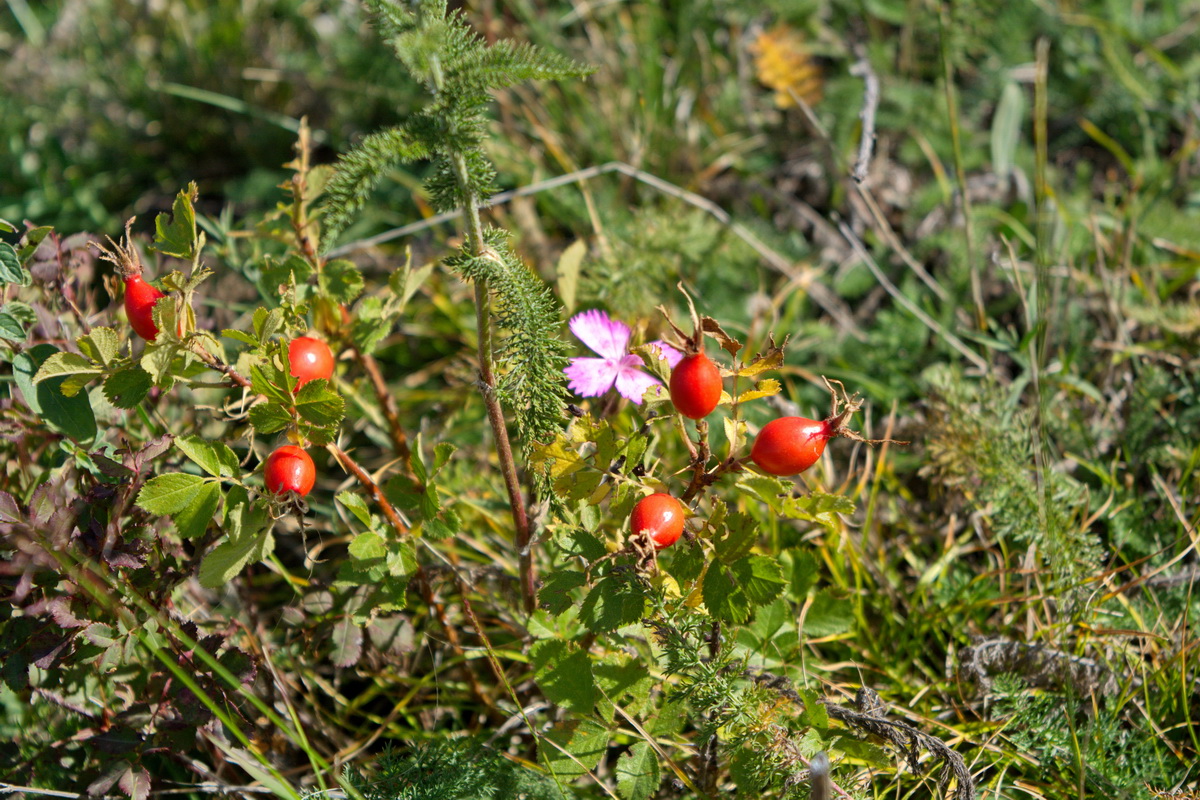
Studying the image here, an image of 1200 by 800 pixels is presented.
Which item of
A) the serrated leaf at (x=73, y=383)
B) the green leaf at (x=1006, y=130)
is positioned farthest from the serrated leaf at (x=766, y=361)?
the green leaf at (x=1006, y=130)

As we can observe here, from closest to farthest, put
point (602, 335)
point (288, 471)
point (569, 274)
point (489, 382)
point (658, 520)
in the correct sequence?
1. point (658, 520)
2. point (288, 471)
3. point (489, 382)
4. point (602, 335)
5. point (569, 274)

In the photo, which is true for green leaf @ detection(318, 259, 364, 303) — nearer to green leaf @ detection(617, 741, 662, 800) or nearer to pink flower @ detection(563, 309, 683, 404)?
pink flower @ detection(563, 309, 683, 404)

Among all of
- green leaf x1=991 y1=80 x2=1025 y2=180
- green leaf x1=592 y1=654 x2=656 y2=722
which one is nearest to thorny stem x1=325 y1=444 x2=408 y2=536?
green leaf x1=592 y1=654 x2=656 y2=722

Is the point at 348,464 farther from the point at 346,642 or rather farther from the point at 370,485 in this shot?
the point at 346,642

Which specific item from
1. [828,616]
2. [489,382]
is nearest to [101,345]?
[489,382]

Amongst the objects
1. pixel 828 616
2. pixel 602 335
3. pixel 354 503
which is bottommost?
pixel 828 616

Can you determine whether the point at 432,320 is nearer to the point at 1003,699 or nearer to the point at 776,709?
the point at 776,709
